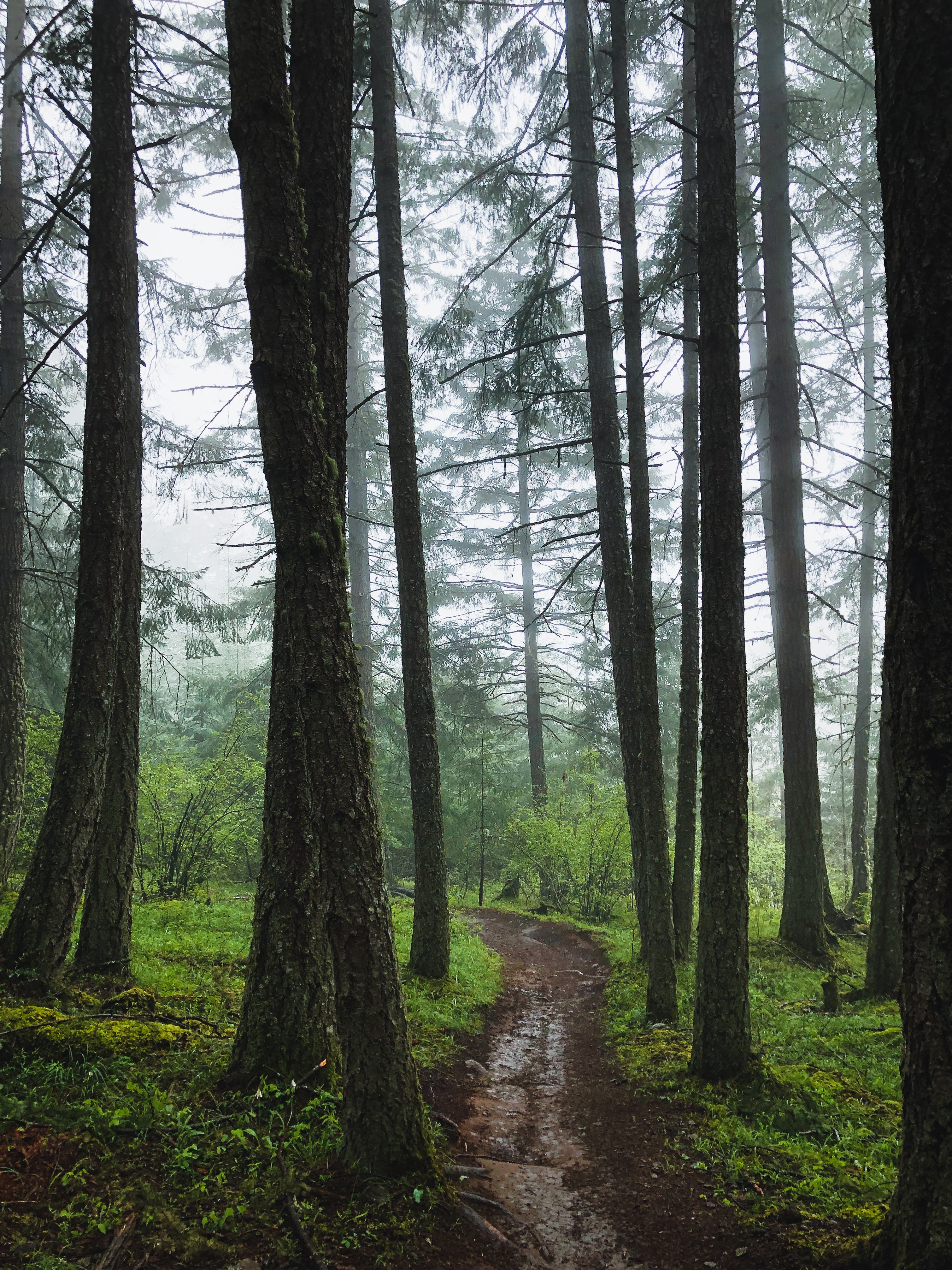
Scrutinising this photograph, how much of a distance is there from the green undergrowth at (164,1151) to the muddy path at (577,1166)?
484mm

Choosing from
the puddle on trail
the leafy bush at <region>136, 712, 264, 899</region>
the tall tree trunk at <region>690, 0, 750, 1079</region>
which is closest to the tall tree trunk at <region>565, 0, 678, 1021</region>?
the puddle on trail

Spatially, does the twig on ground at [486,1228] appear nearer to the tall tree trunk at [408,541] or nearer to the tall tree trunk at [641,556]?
the tall tree trunk at [641,556]

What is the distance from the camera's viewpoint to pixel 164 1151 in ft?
11.0

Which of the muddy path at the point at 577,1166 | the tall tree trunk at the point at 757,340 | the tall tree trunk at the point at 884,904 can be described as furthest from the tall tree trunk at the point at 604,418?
the tall tree trunk at the point at 757,340

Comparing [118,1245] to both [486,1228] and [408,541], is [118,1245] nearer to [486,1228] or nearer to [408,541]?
[486,1228]

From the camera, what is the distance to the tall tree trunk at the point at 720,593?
5.16m

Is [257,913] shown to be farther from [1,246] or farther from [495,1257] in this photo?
[1,246]

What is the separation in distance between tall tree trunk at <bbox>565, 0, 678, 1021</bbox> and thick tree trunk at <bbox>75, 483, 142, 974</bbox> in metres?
4.81

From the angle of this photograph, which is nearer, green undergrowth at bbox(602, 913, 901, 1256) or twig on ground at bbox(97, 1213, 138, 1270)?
twig on ground at bbox(97, 1213, 138, 1270)

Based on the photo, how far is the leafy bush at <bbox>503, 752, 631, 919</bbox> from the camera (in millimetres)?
14508

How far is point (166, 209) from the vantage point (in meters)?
13.8

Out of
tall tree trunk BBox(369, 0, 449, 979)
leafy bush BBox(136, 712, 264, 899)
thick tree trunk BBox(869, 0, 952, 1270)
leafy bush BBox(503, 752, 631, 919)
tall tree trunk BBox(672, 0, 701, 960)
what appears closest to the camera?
thick tree trunk BBox(869, 0, 952, 1270)

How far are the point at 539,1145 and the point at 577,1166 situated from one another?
37cm

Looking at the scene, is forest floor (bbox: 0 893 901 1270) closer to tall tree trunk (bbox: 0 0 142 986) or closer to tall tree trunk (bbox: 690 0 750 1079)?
tall tree trunk (bbox: 690 0 750 1079)
